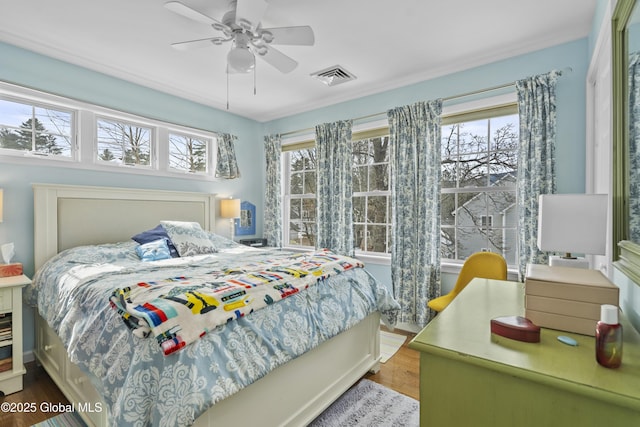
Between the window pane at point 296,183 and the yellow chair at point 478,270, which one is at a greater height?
the window pane at point 296,183

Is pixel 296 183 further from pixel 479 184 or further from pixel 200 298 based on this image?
pixel 200 298

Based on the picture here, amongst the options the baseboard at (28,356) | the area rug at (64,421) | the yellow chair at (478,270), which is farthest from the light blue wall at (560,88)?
the baseboard at (28,356)

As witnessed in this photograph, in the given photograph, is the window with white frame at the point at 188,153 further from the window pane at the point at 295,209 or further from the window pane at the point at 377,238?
the window pane at the point at 377,238

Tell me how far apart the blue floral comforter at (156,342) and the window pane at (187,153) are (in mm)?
1587

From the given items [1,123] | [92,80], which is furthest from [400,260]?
[1,123]

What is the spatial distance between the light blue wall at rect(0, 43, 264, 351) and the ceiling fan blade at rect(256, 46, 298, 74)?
69.8 inches

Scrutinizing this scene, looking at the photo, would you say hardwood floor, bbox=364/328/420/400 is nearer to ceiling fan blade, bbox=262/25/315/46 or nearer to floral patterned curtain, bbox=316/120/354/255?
floral patterned curtain, bbox=316/120/354/255

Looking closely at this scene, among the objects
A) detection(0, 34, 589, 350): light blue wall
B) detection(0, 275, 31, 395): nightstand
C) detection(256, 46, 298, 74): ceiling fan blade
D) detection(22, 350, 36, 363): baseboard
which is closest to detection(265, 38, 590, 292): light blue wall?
detection(0, 34, 589, 350): light blue wall

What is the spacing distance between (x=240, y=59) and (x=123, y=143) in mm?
1943

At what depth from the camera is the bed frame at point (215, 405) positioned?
5.14ft

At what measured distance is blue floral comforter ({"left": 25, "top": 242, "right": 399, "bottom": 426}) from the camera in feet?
3.90

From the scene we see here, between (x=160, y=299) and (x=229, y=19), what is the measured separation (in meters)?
1.86

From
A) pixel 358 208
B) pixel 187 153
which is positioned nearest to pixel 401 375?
pixel 358 208

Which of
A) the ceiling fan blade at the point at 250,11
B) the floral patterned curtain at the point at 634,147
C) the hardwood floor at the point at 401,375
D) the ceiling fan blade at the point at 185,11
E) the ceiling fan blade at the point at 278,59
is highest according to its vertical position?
the ceiling fan blade at the point at 250,11
